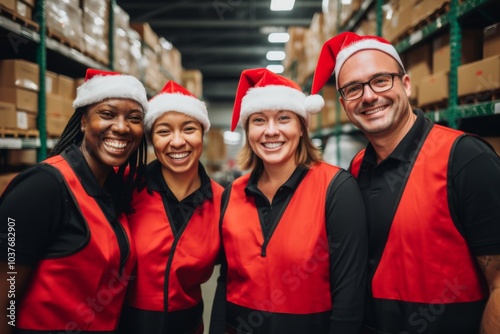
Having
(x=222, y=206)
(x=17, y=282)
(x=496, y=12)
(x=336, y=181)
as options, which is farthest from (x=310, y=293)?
(x=496, y=12)

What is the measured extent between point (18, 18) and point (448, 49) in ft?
9.20

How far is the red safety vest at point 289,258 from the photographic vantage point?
1.42 m

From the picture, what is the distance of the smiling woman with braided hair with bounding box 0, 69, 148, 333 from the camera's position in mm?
1256

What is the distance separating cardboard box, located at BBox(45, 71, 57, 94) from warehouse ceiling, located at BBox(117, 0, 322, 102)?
5451 mm

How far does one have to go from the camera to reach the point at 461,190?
1267 mm

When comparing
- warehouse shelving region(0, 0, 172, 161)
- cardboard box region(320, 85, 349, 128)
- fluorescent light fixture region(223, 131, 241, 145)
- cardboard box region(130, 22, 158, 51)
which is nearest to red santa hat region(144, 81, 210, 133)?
warehouse shelving region(0, 0, 172, 161)

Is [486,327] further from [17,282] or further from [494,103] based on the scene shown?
[17,282]

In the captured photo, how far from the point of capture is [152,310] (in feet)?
5.17

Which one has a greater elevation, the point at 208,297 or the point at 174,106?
the point at 174,106

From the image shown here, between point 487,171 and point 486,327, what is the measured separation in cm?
54

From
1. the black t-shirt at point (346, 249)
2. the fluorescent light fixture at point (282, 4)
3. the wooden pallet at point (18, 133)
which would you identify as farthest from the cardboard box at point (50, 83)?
the fluorescent light fixture at point (282, 4)

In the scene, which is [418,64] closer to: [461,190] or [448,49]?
[448,49]

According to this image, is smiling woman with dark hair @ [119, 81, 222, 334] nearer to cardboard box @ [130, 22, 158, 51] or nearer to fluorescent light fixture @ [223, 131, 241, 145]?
cardboard box @ [130, 22, 158, 51]

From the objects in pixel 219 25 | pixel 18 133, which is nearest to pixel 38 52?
pixel 18 133
